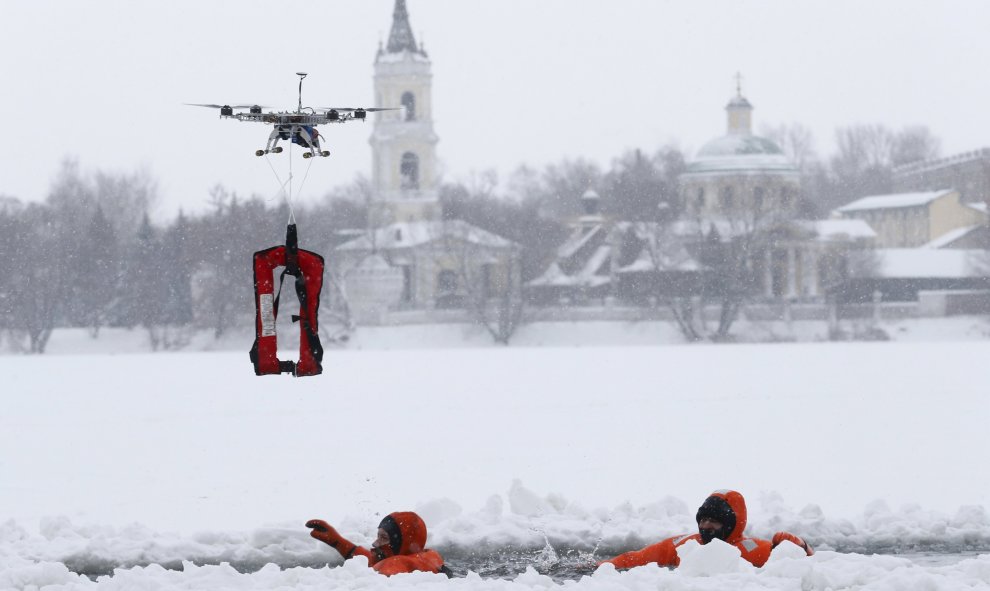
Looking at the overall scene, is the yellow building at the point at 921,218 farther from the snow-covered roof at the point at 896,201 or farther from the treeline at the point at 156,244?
the treeline at the point at 156,244

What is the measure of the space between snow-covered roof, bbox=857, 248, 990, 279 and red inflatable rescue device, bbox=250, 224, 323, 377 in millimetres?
70190

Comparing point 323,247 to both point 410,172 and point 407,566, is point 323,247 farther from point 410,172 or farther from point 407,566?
point 407,566

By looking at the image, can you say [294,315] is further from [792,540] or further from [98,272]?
[98,272]

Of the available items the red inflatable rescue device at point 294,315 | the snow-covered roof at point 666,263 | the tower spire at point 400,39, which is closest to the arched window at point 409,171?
the tower spire at point 400,39

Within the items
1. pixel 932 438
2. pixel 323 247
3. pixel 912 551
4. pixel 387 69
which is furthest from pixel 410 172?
pixel 912 551

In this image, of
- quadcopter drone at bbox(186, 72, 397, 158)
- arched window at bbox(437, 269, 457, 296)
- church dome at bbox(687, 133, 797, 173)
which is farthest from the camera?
church dome at bbox(687, 133, 797, 173)

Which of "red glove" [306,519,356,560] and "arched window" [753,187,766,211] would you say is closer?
"red glove" [306,519,356,560]

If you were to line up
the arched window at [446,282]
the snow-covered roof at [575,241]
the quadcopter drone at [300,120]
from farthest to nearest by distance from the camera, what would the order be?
the snow-covered roof at [575,241], the arched window at [446,282], the quadcopter drone at [300,120]

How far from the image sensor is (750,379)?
34938 millimetres

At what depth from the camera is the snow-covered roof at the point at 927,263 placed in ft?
259

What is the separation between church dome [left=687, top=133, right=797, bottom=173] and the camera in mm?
90062

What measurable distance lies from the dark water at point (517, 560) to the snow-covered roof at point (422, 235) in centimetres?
6537

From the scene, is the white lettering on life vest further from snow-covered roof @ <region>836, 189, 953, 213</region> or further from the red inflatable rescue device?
snow-covered roof @ <region>836, 189, 953, 213</region>

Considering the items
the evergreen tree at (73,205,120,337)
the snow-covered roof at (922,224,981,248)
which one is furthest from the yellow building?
the evergreen tree at (73,205,120,337)
